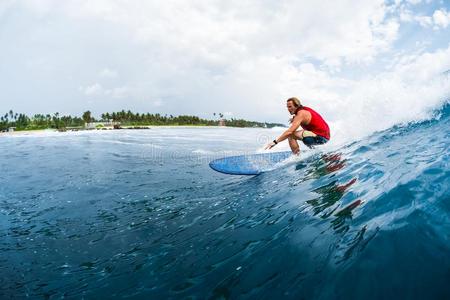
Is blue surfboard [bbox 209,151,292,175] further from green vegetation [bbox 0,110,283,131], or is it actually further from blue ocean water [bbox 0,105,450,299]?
green vegetation [bbox 0,110,283,131]

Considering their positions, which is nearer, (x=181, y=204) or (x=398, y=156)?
(x=398, y=156)

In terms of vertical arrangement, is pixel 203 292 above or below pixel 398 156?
below

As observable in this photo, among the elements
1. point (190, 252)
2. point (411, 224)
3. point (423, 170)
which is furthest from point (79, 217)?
point (423, 170)

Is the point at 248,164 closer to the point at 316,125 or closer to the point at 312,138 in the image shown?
the point at 312,138

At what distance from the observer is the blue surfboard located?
7.44 m

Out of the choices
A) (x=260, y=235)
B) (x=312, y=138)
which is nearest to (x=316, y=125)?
(x=312, y=138)

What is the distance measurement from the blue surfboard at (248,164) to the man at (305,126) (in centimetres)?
56

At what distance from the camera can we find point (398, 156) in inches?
192

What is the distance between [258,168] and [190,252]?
14.7 ft

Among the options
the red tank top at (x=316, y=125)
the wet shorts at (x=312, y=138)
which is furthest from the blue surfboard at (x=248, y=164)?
the red tank top at (x=316, y=125)

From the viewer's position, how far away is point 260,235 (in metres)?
3.32

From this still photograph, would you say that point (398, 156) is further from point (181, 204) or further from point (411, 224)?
point (181, 204)

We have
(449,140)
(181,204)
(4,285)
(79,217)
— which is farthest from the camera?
(181,204)

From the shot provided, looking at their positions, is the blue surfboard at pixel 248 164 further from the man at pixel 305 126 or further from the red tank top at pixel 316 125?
the red tank top at pixel 316 125
